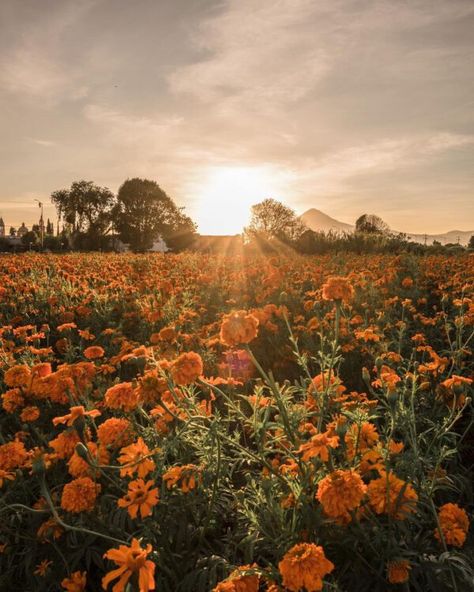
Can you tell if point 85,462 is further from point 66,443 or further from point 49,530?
point 49,530

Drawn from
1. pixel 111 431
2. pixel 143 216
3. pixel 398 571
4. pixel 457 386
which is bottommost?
pixel 398 571

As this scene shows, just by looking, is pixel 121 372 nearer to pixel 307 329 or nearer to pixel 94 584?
pixel 307 329

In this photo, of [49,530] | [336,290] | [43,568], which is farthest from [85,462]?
[336,290]

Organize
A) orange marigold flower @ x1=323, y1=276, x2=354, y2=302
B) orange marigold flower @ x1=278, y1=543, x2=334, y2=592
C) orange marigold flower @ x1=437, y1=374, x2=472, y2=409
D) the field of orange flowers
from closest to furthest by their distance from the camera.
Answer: orange marigold flower @ x1=278, y1=543, x2=334, y2=592 → the field of orange flowers → orange marigold flower @ x1=437, y1=374, x2=472, y2=409 → orange marigold flower @ x1=323, y1=276, x2=354, y2=302

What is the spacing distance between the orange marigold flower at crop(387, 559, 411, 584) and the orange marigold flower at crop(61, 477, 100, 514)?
112 cm

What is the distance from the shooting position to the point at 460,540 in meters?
1.47

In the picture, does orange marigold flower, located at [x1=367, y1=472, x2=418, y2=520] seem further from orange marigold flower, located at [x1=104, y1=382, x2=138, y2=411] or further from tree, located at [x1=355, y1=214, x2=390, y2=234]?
tree, located at [x1=355, y1=214, x2=390, y2=234]

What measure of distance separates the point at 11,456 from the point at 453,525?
72.7 inches

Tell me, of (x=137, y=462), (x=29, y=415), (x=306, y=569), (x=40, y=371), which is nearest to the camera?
(x=306, y=569)

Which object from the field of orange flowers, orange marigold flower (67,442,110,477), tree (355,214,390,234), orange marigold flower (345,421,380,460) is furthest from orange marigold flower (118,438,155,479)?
tree (355,214,390,234)

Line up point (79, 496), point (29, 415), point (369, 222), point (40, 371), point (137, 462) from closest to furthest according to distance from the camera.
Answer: point (137, 462) → point (79, 496) → point (40, 371) → point (29, 415) → point (369, 222)

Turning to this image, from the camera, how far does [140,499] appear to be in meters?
1.54

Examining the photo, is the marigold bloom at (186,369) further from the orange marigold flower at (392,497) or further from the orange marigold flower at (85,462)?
the orange marigold flower at (392,497)

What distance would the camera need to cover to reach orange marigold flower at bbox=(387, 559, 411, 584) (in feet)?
4.39
